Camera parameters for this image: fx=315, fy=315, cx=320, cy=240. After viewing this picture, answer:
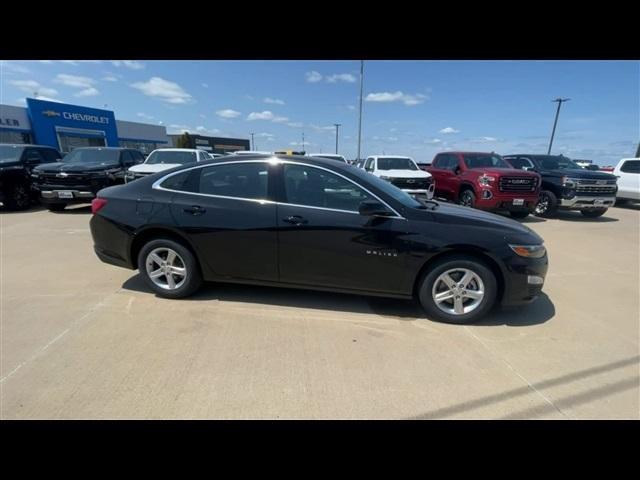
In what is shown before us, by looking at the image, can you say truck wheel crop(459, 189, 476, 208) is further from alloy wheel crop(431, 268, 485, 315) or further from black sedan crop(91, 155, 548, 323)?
alloy wheel crop(431, 268, 485, 315)

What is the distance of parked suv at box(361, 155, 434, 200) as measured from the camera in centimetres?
950

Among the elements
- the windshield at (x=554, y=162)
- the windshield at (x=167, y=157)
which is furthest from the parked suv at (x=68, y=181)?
the windshield at (x=554, y=162)

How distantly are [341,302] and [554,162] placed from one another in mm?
10806

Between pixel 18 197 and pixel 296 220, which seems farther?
pixel 18 197

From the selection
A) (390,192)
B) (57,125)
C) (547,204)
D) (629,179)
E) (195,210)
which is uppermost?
(57,125)

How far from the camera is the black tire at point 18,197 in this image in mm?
8555

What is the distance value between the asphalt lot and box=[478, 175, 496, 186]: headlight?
14.8ft

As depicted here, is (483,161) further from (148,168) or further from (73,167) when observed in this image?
(73,167)

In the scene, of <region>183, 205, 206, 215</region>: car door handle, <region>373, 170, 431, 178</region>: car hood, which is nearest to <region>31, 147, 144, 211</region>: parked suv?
<region>183, 205, 206, 215</region>: car door handle

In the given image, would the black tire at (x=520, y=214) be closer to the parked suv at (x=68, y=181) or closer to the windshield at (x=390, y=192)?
the windshield at (x=390, y=192)

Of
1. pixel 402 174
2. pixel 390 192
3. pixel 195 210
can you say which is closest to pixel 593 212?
pixel 402 174

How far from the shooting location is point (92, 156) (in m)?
9.52

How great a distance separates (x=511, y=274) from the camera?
3.03 metres
